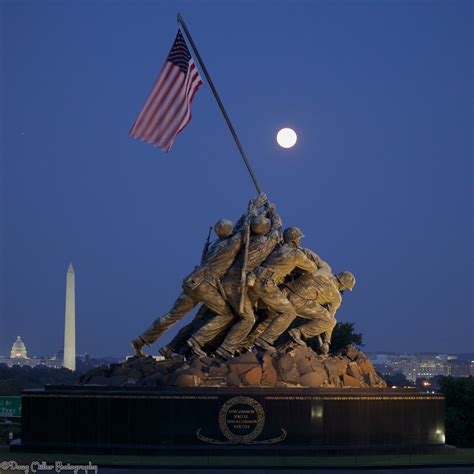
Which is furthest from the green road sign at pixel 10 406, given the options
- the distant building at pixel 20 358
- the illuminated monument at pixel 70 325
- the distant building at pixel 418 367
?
the distant building at pixel 20 358

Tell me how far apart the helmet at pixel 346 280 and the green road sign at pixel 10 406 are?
10785 millimetres

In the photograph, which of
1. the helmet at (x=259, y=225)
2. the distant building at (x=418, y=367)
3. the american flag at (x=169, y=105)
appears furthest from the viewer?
the distant building at (x=418, y=367)

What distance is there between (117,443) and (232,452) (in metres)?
2.15

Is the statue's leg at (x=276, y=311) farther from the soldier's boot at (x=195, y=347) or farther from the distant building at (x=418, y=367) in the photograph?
the distant building at (x=418, y=367)

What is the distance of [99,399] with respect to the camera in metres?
20.1

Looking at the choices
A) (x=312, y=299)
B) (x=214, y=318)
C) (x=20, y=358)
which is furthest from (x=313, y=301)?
(x=20, y=358)

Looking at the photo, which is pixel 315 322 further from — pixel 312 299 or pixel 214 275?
pixel 214 275

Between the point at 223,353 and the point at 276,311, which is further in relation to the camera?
the point at 276,311

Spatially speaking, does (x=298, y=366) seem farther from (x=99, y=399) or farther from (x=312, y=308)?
(x=99, y=399)

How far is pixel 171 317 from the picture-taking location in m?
23.0

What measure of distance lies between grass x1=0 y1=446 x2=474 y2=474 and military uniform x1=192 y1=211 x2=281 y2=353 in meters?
3.24

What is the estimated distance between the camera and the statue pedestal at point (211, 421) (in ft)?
64.7

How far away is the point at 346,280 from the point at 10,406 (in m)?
11.5

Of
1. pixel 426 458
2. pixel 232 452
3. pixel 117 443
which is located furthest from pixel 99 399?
pixel 426 458
